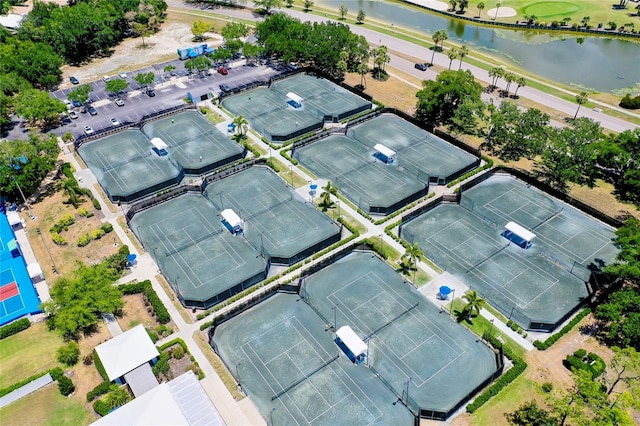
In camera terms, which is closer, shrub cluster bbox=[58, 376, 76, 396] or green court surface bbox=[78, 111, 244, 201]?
shrub cluster bbox=[58, 376, 76, 396]

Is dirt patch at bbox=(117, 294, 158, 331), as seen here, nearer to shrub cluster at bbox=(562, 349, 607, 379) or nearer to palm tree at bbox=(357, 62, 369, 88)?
shrub cluster at bbox=(562, 349, 607, 379)

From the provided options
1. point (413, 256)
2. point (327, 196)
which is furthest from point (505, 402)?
point (327, 196)

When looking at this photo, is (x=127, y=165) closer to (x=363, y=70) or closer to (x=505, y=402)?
(x=363, y=70)

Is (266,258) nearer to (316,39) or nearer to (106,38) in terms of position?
(316,39)

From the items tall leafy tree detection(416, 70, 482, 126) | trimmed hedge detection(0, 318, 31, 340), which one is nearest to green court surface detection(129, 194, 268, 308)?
trimmed hedge detection(0, 318, 31, 340)

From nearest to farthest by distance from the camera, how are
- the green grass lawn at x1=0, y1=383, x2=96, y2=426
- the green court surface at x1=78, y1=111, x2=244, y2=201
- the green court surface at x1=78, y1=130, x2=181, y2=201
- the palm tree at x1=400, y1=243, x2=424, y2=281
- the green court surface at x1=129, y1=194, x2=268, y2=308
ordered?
the green grass lawn at x1=0, y1=383, x2=96, y2=426, the green court surface at x1=129, y1=194, x2=268, y2=308, the palm tree at x1=400, y1=243, x2=424, y2=281, the green court surface at x1=78, y1=130, x2=181, y2=201, the green court surface at x1=78, y1=111, x2=244, y2=201

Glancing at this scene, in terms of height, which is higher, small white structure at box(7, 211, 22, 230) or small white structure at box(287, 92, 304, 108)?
small white structure at box(287, 92, 304, 108)

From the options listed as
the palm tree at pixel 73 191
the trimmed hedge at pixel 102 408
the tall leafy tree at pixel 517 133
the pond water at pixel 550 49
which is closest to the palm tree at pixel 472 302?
the tall leafy tree at pixel 517 133
